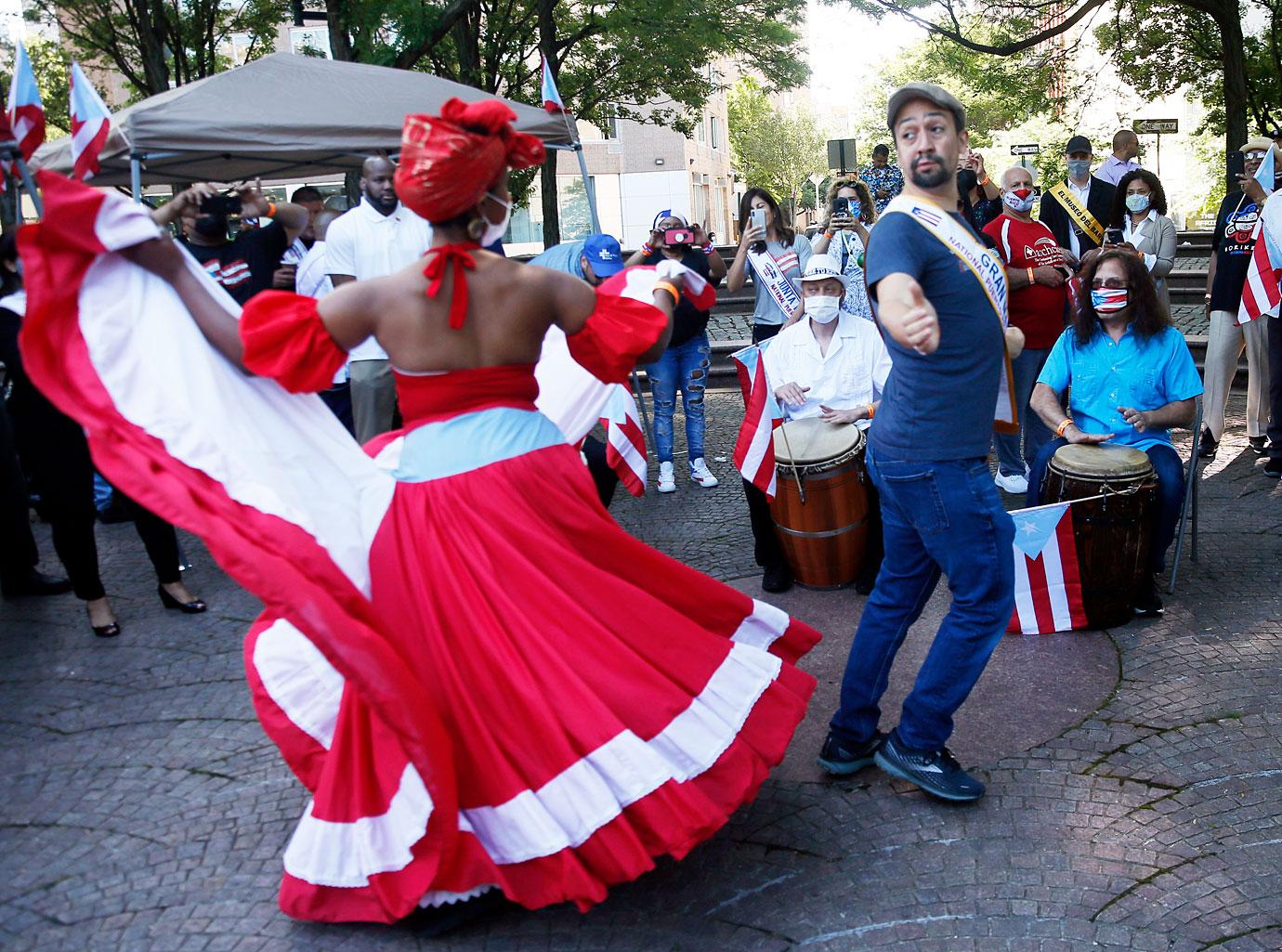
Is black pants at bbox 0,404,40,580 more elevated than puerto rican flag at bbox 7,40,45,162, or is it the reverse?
puerto rican flag at bbox 7,40,45,162

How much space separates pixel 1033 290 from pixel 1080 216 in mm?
1710

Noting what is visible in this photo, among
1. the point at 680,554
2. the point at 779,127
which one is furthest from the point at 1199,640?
the point at 779,127

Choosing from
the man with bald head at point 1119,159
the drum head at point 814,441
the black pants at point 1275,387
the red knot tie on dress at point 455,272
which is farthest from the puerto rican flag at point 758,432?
the man with bald head at point 1119,159

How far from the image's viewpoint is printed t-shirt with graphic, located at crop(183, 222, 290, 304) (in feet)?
23.7

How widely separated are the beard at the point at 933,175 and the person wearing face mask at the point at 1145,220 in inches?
234

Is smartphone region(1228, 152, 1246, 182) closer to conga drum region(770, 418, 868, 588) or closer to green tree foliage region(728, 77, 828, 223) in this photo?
conga drum region(770, 418, 868, 588)

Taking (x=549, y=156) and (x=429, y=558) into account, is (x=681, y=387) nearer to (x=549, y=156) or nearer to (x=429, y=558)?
(x=429, y=558)

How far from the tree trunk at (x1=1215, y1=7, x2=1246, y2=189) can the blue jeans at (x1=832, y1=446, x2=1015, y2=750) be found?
14004 mm

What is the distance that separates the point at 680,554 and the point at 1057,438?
7.09ft

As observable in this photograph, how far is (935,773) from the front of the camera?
11.9 feet

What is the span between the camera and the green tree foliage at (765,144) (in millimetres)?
59375

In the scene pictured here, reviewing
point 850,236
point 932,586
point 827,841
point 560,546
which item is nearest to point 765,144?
point 850,236

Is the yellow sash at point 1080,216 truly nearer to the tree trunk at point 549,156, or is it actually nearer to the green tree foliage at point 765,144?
the tree trunk at point 549,156

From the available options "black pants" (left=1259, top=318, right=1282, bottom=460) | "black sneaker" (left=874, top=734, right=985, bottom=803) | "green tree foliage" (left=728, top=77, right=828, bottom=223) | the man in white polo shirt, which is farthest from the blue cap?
"green tree foliage" (left=728, top=77, right=828, bottom=223)
